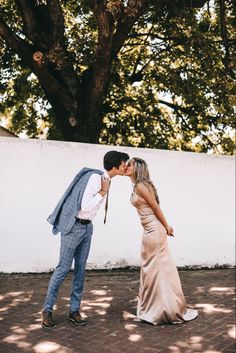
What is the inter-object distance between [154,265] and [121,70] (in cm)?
→ 883

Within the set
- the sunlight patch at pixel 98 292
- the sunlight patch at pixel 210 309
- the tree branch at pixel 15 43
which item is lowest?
the sunlight patch at pixel 210 309

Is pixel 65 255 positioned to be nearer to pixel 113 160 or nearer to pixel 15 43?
pixel 113 160

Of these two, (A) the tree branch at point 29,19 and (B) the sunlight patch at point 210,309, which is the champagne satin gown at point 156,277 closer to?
(B) the sunlight patch at point 210,309

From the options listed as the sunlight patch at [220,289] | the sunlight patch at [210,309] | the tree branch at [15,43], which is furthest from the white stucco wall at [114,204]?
the tree branch at [15,43]

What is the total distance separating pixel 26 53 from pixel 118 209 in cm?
387

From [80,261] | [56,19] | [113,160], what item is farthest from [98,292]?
Answer: [56,19]

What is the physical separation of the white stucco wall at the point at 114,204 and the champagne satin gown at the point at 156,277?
2.73 metres

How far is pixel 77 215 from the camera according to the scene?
499cm

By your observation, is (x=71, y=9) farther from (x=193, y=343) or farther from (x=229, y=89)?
(x=193, y=343)

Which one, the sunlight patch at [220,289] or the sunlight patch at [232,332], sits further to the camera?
the sunlight patch at [220,289]

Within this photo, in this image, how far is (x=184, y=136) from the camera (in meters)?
14.7

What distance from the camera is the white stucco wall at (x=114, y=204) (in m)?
7.71

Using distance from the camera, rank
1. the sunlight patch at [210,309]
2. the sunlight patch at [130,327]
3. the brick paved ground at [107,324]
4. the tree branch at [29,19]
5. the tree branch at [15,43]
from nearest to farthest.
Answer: the brick paved ground at [107,324] → the sunlight patch at [130,327] → the sunlight patch at [210,309] → the tree branch at [15,43] → the tree branch at [29,19]

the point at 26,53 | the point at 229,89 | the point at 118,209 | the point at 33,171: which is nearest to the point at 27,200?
the point at 33,171
